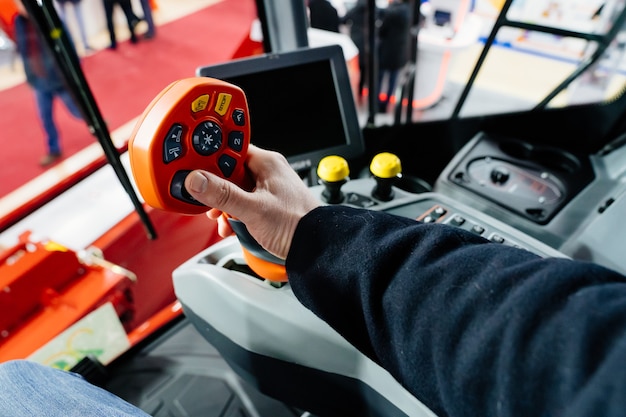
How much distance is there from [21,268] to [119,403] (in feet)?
2.03

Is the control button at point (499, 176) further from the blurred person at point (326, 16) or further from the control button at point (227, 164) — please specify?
the blurred person at point (326, 16)

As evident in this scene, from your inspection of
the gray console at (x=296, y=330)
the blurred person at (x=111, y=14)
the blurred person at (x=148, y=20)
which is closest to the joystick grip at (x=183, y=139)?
the gray console at (x=296, y=330)

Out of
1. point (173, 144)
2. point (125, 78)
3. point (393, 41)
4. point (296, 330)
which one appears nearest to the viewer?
point (173, 144)

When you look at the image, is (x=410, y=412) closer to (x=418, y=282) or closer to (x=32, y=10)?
(x=418, y=282)

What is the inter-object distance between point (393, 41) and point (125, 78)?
7.70 feet

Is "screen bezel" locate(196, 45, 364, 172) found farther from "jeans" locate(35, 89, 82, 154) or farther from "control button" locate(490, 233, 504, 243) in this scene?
"jeans" locate(35, 89, 82, 154)

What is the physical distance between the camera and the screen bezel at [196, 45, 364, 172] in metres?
0.95

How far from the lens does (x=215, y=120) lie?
63 centimetres

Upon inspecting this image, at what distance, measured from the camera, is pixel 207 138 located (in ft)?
2.05

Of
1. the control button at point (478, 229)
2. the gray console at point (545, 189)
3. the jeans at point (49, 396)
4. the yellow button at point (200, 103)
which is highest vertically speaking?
the yellow button at point (200, 103)

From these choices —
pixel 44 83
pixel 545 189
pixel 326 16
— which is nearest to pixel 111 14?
pixel 44 83

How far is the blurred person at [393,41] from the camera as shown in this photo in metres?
2.78

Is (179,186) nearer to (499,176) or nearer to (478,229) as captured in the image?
(478,229)

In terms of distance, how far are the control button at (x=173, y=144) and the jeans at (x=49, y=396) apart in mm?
370
